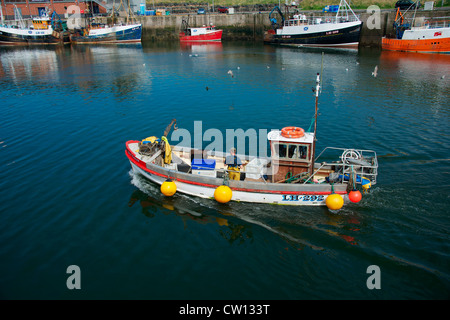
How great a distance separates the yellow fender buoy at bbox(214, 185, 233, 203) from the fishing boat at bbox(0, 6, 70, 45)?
262 ft

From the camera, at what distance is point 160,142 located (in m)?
18.3

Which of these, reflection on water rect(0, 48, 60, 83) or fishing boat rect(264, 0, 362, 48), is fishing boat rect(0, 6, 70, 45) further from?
fishing boat rect(264, 0, 362, 48)

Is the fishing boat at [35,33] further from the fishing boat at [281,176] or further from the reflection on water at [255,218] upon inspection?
the reflection on water at [255,218]

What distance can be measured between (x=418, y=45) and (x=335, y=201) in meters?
49.3

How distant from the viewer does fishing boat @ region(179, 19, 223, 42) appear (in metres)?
75.2

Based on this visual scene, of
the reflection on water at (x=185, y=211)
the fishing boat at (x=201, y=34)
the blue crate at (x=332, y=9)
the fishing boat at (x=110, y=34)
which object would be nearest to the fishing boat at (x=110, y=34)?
the fishing boat at (x=110, y=34)

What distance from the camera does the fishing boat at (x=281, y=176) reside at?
14.3 m

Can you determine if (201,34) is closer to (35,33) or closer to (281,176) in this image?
(35,33)

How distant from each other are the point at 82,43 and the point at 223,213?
260 feet

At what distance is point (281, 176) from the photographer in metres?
15.3

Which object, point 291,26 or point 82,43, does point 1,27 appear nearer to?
point 82,43

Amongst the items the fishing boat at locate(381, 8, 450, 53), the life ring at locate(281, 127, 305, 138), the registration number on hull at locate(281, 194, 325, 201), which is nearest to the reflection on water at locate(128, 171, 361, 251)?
the registration number on hull at locate(281, 194, 325, 201)

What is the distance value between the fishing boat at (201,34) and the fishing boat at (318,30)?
1244cm
